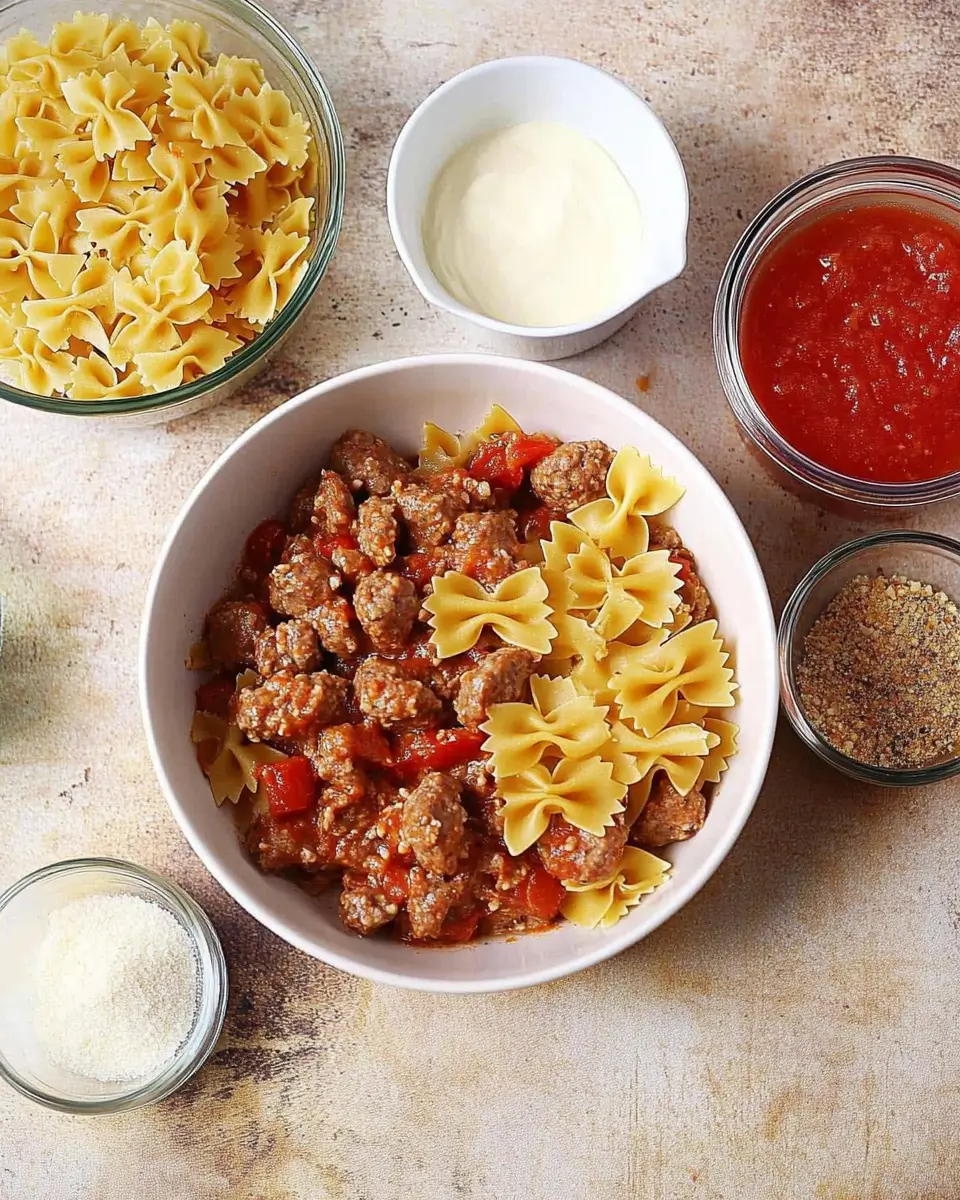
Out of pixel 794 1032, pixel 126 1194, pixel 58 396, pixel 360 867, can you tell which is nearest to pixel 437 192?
pixel 58 396

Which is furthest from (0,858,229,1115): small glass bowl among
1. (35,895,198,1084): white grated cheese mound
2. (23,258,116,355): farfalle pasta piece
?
(23,258,116,355): farfalle pasta piece

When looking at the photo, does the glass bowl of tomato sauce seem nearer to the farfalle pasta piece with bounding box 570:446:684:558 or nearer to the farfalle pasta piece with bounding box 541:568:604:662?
the farfalle pasta piece with bounding box 570:446:684:558

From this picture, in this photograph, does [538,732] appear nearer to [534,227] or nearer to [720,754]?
[720,754]

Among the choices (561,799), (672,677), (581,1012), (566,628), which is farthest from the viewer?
(581,1012)

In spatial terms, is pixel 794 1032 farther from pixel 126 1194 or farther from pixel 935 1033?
pixel 126 1194

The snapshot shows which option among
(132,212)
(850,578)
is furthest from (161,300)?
(850,578)

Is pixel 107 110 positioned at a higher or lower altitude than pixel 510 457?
higher
